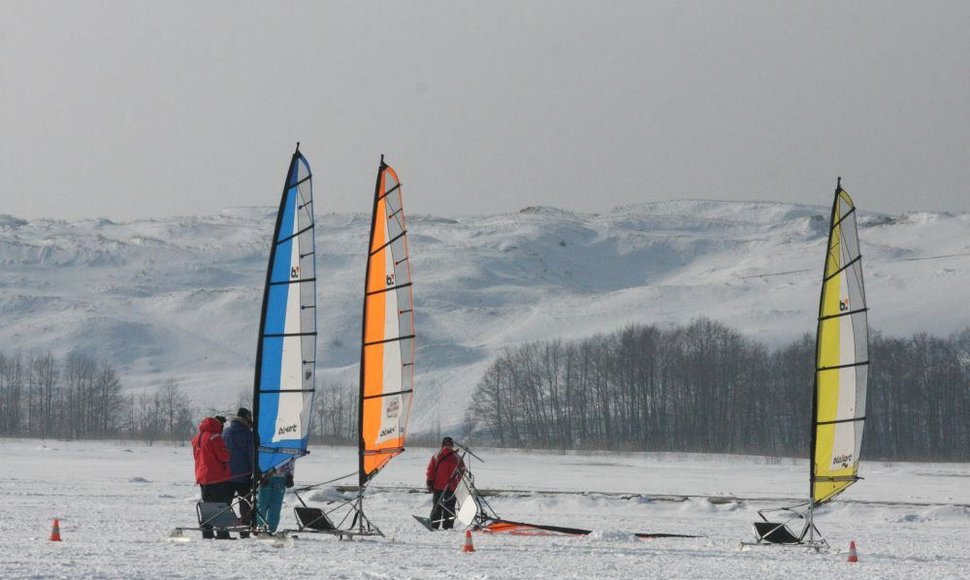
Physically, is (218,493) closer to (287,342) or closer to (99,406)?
(287,342)

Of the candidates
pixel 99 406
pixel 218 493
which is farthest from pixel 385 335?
pixel 99 406

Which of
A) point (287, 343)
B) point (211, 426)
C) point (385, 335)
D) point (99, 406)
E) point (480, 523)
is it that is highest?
point (99, 406)

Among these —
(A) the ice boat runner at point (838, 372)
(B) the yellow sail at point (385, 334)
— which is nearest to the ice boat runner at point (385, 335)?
(B) the yellow sail at point (385, 334)

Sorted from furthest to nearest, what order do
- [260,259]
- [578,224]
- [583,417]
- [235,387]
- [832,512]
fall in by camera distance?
[578,224] < [260,259] < [235,387] < [583,417] < [832,512]

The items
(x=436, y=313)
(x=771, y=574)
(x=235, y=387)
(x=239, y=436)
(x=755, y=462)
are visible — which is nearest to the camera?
(x=771, y=574)

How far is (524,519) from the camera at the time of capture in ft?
70.4

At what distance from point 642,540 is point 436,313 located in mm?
104072

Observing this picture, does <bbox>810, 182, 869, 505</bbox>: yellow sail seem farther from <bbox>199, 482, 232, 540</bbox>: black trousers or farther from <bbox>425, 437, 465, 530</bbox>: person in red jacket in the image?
<bbox>199, 482, 232, 540</bbox>: black trousers

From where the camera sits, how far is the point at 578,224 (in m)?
172

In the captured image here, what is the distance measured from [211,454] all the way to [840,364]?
748cm

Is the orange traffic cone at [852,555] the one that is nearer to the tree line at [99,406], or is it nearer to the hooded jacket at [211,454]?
the hooded jacket at [211,454]

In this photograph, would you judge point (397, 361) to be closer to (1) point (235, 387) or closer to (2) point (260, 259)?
(1) point (235, 387)

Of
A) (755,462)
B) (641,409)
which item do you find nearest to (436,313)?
(641,409)

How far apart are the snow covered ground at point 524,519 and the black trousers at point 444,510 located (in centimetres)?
36
